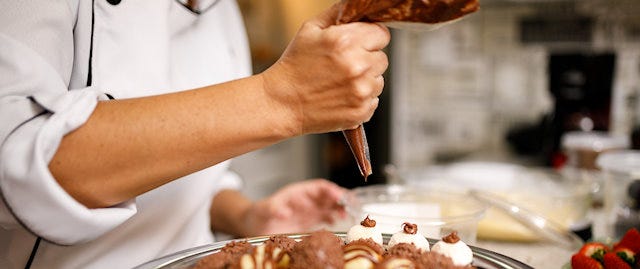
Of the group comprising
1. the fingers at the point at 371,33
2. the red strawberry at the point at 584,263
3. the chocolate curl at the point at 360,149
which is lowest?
the red strawberry at the point at 584,263

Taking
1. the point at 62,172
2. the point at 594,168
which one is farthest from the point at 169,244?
the point at 594,168

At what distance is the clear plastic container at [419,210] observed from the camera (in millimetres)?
922

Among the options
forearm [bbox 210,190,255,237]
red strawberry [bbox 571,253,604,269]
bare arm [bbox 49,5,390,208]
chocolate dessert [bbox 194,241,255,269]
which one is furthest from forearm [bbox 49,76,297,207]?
forearm [bbox 210,190,255,237]

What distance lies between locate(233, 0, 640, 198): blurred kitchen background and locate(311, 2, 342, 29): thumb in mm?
2259

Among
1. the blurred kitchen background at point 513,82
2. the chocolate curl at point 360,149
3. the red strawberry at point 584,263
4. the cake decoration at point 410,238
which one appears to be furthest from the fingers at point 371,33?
the blurred kitchen background at point 513,82

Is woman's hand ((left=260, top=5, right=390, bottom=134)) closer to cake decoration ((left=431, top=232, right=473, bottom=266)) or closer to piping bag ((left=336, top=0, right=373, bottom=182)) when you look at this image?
piping bag ((left=336, top=0, right=373, bottom=182))

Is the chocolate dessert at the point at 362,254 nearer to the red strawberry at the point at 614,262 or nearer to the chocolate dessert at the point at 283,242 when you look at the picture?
the chocolate dessert at the point at 283,242

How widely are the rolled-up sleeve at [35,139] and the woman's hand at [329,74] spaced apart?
0.71 feet

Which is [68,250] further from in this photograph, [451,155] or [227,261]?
[451,155]

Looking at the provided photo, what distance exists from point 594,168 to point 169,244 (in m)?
1.21

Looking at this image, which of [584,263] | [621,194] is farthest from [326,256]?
[621,194]

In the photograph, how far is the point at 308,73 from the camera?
674mm

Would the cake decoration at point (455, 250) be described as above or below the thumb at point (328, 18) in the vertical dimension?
below

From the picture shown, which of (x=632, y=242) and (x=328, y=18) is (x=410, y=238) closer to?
(x=328, y=18)
